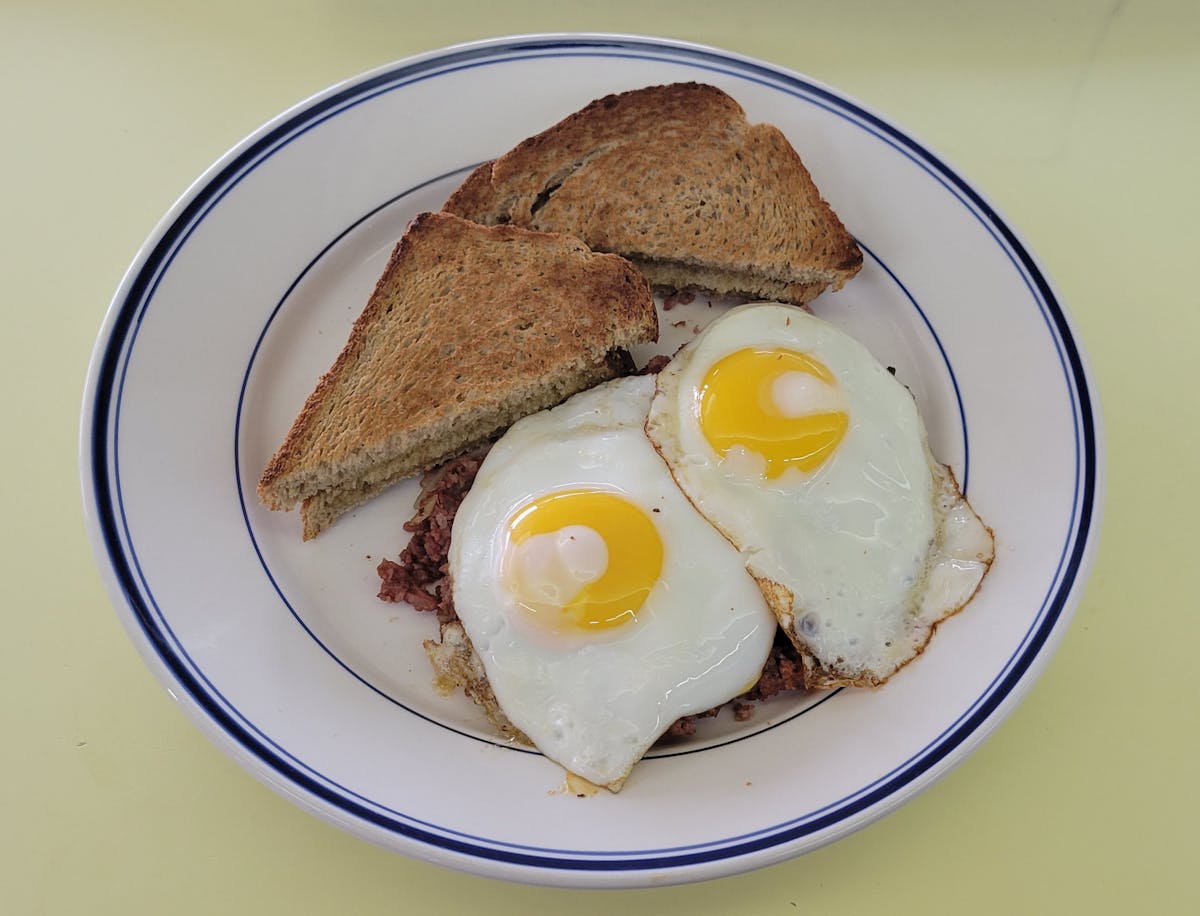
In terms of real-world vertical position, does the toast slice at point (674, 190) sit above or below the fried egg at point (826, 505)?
above

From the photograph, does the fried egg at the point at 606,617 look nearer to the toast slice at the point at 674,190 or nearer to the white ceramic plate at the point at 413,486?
the white ceramic plate at the point at 413,486

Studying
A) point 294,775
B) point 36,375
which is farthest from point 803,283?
point 36,375

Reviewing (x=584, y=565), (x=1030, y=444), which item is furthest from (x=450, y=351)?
(x=1030, y=444)

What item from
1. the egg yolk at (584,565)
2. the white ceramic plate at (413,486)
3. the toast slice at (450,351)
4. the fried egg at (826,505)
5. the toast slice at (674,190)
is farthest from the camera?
the toast slice at (674,190)

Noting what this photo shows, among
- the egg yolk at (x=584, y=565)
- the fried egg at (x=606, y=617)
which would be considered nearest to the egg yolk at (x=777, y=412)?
the fried egg at (x=606, y=617)

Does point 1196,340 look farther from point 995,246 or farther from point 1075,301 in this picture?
point 995,246

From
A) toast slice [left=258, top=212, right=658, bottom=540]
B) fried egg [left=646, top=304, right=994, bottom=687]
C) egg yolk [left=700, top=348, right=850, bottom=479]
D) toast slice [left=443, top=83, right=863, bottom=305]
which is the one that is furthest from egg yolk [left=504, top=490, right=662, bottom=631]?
toast slice [left=443, top=83, right=863, bottom=305]

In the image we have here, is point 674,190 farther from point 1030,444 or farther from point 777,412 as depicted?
point 1030,444
